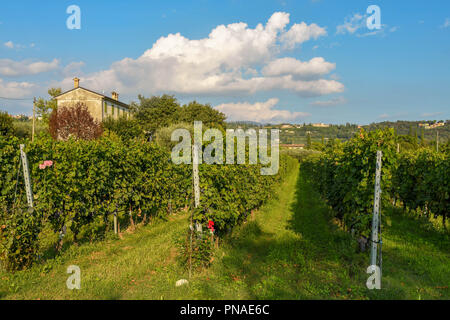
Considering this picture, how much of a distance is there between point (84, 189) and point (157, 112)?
40529 millimetres

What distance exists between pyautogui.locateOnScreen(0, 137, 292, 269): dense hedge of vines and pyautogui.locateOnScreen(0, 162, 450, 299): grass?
0.70 meters

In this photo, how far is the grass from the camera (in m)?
4.79

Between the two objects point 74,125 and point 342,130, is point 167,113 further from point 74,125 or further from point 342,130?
point 342,130

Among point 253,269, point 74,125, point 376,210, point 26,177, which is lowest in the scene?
point 253,269

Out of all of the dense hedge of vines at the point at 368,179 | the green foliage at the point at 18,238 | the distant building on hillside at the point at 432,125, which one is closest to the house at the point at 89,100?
the green foliage at the point at 18,238

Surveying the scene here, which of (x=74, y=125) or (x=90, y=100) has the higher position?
(x=90, y=100)

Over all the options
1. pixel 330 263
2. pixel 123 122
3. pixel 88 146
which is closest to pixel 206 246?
pixel 330 263

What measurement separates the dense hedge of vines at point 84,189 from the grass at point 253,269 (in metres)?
0.70

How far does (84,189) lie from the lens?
23.8 ft

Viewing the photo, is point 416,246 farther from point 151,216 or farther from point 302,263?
point 151,216

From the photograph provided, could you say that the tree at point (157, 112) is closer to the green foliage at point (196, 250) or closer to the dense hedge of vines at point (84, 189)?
the dense hedge of vines at point (84, 189)

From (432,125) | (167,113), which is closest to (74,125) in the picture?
(167,113)

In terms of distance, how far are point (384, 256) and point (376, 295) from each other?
8.88 ft

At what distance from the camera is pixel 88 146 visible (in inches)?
301
